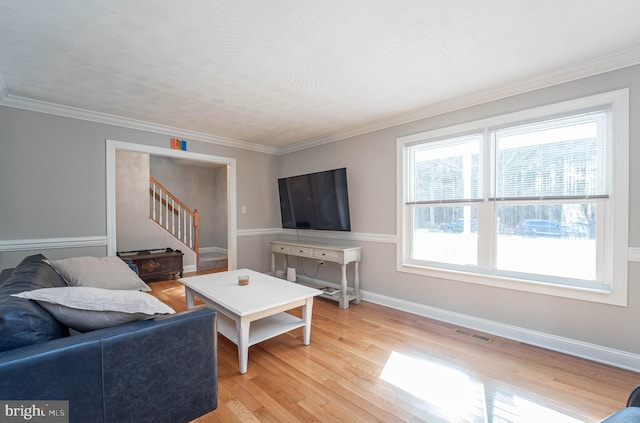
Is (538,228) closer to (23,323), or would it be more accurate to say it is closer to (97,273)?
(23,323)

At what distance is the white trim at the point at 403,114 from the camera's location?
6.92ft

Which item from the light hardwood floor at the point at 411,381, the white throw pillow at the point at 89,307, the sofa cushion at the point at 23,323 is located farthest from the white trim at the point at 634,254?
the sofa cushion at the point at 23,323

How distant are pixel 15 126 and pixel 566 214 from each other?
5.25m

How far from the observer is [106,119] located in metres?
3.22

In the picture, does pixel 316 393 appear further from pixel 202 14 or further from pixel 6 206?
pixel 6 206

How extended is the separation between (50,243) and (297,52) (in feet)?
10.6

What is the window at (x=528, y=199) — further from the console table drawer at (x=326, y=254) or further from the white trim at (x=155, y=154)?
the white trim at (x=155, y=154)

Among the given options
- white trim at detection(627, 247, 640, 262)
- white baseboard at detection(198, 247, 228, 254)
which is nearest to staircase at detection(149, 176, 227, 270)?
white baseboard at detection(198, 247, 228, 254)

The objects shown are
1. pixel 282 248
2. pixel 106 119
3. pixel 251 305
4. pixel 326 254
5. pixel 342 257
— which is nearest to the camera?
pixel 251 305

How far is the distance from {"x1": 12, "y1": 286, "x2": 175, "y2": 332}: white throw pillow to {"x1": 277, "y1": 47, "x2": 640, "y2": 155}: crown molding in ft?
10.1

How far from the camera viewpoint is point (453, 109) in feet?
9.55

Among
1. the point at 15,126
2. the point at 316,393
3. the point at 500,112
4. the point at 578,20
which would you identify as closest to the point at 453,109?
the point at 500,112

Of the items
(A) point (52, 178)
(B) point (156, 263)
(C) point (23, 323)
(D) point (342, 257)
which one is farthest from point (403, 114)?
(B) point (156, 263)

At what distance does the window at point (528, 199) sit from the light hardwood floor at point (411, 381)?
629mm
